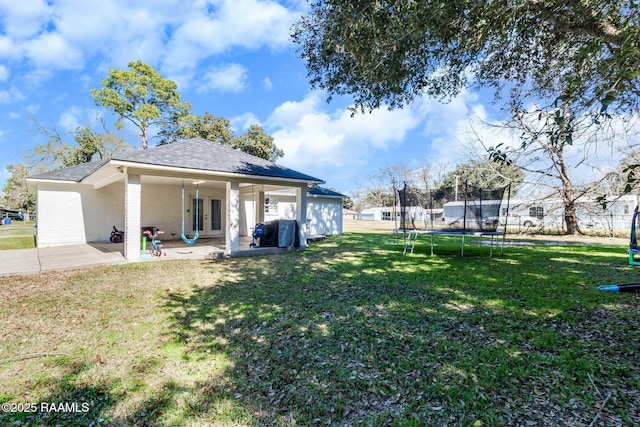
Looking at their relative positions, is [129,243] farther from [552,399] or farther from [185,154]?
[552,399]

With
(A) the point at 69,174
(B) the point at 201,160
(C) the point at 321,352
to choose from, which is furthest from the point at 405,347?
(A) the point at 69,174

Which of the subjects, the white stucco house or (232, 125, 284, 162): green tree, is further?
(232, 125, 284, 162): green tree

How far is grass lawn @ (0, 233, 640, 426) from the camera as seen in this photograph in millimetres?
2240

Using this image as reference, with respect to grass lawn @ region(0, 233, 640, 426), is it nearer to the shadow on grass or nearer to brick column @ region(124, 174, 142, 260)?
the shadow on grass

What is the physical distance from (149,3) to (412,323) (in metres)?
11.0

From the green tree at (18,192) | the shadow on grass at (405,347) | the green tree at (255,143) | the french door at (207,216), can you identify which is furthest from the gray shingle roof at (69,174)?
the green tree at (18,192)

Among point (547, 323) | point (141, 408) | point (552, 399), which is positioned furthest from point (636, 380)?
point (141, 408)

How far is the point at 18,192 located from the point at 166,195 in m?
38.4

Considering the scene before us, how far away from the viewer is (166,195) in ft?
44.2

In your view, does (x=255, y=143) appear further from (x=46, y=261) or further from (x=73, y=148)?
(x=46, y=261)

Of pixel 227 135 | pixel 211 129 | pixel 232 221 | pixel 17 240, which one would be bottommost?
pixel 17 240

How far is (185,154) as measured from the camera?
9.39 m

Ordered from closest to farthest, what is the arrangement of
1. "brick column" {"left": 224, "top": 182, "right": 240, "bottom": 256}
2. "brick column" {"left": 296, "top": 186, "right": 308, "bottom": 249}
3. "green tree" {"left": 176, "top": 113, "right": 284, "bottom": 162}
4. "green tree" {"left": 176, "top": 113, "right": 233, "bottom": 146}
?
1. "brick column" {"left": 224, "top": 182, "right": 240, "bottom": 256}
2. "brick column" {"left": 296, "top": 186, "right": 308, "bottom": 249}
3. "green tree" {"left": 176, "top": 113, "right": 233, "bottom": 146}
4. "green tree" {"left": 176, "top": 113, "right": 284, "bottom": 162}

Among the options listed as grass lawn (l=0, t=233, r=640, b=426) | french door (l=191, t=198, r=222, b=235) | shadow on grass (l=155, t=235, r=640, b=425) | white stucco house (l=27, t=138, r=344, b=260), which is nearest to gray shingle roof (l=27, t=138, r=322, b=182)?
white stucco house (l=27, t=138, r=344, b=260)
